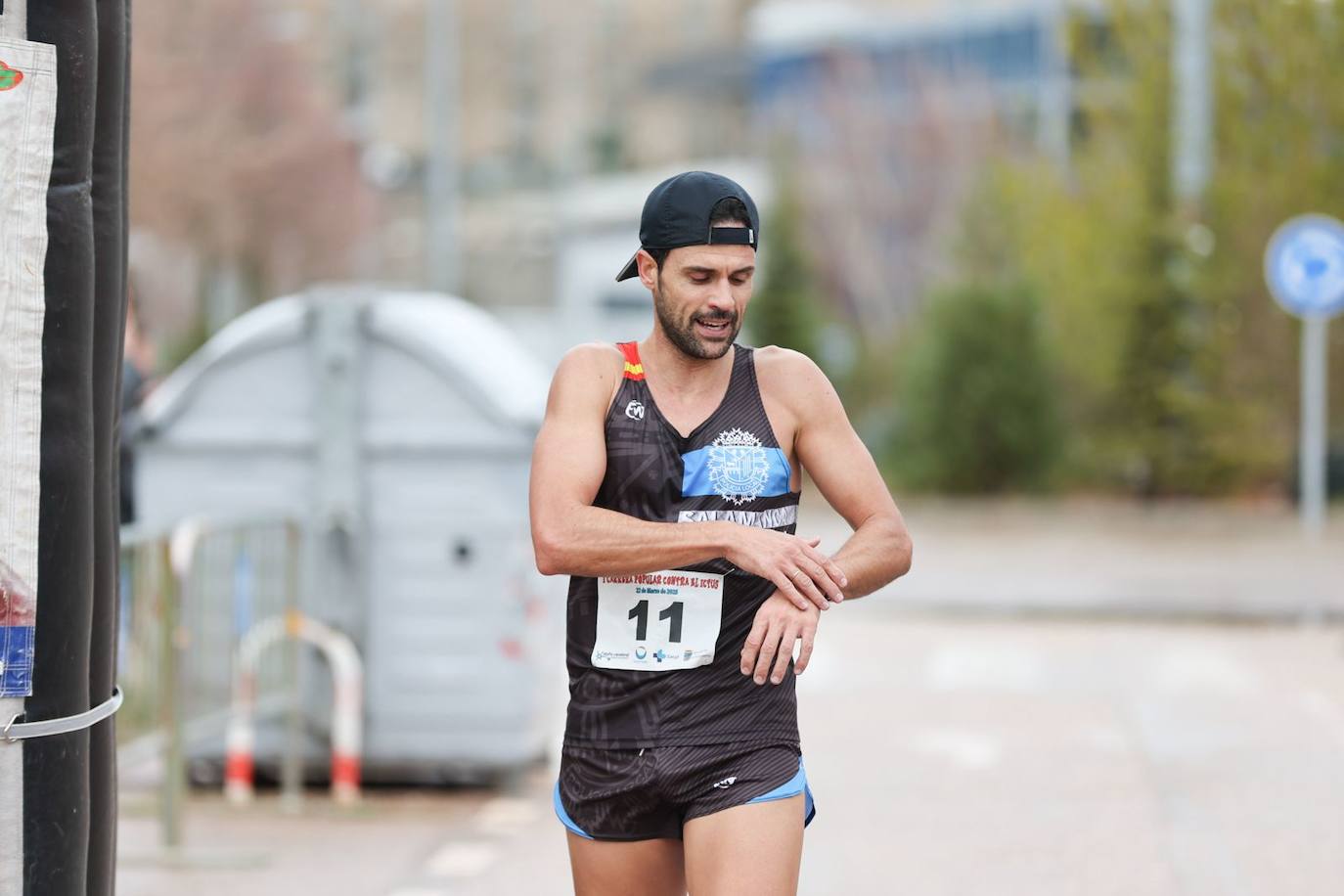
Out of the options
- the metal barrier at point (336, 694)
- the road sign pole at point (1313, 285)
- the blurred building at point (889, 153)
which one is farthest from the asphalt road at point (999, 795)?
the blurred building at point (889, 153)

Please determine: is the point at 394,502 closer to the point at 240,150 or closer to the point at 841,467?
the point at 841,467

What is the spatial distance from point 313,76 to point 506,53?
3504 cm

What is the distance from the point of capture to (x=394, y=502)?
8.52m

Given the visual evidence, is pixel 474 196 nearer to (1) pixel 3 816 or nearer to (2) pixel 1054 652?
(2) pixel 1054 652

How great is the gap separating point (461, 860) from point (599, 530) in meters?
3.99

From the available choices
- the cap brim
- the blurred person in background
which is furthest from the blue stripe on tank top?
the blurred person in background

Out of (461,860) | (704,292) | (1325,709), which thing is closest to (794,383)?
(704,292)

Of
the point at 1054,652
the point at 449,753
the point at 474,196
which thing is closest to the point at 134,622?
the point at 449,753

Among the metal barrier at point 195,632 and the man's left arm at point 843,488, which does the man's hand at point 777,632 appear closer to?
the man's left arm at point 843,488

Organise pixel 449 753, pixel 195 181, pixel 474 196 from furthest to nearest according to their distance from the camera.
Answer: pixel 474 196
pixel 195 181
pixel 449 753

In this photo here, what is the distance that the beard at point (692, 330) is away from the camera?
12.6 ft

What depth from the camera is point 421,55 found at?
260ft

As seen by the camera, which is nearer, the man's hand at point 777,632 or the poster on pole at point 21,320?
the poster on pole at point 21,320

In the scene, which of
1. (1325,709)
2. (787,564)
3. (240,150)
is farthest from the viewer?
(240,150)
